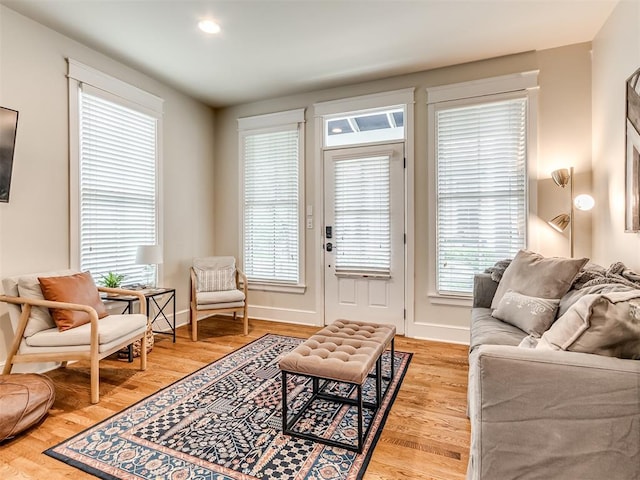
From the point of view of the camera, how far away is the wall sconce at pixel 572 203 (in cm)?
300

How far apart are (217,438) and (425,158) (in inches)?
127

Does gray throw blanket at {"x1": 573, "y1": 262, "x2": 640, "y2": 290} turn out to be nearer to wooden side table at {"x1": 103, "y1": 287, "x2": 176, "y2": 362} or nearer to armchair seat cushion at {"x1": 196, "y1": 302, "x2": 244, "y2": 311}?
armchair seat cushion at {"x1": 196, "y1": 302, "x2": 244, "y2": 311}

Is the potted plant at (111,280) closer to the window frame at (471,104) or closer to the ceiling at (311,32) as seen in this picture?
the ceiling at (311,32)

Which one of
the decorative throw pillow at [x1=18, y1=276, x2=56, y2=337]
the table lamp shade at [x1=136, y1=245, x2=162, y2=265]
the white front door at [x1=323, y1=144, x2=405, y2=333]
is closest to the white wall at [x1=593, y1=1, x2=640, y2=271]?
the white front door at [x1=323, y1=144, x2=405, y2=333]

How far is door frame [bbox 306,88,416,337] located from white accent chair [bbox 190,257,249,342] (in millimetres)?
928

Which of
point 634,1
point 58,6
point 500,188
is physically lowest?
point 500,188

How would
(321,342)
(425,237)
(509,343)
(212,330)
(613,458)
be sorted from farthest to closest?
(212,330) < (425,237) < (321,342) < (509,343) < (613,458)

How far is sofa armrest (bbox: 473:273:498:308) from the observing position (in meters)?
2.86

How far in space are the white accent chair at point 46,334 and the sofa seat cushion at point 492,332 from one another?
96.9 inches

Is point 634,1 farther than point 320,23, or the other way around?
point 320,23

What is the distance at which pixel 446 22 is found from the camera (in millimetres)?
2834

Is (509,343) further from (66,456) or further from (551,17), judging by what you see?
(551,17)

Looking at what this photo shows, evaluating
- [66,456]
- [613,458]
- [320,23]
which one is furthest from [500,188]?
[66,456]

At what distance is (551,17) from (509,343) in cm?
264
